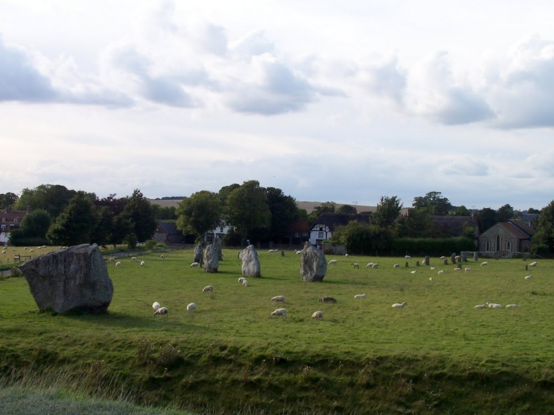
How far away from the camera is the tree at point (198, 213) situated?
9919 centimetres

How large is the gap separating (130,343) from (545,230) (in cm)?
6992

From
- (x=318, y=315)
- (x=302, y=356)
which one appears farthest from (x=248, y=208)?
(x=302, y=356)

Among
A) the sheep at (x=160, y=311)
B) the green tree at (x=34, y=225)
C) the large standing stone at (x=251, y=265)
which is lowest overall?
the sheep at (x=160, y=311)

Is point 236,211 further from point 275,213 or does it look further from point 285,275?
point 285,275

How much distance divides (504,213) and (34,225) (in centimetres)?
8900

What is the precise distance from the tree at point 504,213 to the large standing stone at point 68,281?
355 feet

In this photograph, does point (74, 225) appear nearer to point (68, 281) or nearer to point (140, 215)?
point (140, 215)

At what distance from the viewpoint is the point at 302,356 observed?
16.2 m

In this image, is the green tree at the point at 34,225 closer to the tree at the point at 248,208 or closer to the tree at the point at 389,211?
the tree at the point at 248,208

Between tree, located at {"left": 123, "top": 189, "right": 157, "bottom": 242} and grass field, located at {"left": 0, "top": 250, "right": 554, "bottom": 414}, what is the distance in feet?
230

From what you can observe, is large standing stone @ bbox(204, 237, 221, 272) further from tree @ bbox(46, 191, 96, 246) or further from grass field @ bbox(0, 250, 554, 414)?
Result: tree @ bbox(46, 191, 96, 246)

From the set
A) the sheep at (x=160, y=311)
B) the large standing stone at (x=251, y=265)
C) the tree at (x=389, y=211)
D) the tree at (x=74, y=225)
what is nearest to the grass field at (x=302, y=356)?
the sheep at (x=160, y=311)

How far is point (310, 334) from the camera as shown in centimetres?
1816

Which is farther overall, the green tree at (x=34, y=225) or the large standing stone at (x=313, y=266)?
the green tree at (x=34, y=225)
